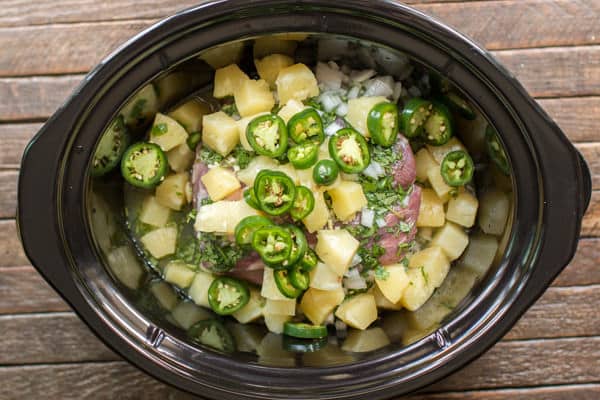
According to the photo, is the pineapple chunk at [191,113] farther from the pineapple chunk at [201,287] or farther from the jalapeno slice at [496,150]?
the jalapeno slice at [496,150]

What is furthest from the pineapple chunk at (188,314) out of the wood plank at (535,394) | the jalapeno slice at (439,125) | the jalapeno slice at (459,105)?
the jalapeno slice at (459,105)

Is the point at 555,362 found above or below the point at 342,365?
above

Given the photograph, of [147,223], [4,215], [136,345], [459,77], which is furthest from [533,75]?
[4,215]

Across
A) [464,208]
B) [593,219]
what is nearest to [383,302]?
[464,208]

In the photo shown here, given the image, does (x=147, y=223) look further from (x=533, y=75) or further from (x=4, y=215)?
(x=533, y=75)

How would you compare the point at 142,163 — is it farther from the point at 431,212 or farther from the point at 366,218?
the point at 431,212

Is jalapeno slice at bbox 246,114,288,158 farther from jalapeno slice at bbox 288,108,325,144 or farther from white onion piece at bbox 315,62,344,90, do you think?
white onion piece at bbox 315,62,344,90
